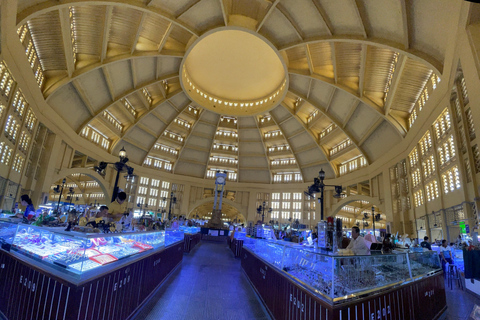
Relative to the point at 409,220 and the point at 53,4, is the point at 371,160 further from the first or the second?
the point at 53,4

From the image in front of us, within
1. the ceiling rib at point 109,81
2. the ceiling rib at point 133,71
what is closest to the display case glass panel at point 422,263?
the ceiling rib at point 133,71

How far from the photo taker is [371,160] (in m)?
28.2

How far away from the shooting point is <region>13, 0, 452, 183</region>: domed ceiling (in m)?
15.6

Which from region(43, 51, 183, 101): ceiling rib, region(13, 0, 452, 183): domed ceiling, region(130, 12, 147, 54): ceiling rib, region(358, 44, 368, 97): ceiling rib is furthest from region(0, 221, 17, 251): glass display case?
region(358, 44, 368, 97): ceiling rib

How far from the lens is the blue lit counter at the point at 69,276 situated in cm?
321

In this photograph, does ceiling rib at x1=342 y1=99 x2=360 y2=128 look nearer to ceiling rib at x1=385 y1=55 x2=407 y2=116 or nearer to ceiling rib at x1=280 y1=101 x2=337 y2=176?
ceiling rib at x1=385 y1=55 x2=407 y2=116

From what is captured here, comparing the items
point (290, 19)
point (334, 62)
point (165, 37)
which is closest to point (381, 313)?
point (290, 19)

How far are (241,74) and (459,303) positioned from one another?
2702 centimetres

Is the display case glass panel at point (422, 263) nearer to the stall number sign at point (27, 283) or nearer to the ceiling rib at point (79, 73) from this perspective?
the stall number sign at point (27, 283)

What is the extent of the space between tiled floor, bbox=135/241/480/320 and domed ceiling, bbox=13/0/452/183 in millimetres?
11866

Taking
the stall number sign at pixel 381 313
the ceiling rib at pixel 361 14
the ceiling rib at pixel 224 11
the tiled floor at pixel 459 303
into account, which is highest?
the ceiling rib at pixel 224 11

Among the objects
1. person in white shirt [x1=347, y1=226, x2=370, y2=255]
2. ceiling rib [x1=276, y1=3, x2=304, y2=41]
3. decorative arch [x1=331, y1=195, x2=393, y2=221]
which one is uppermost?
ceiling rib [x1=276, y1=3, x2=304, y2=41]

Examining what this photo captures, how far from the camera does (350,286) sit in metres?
3.60

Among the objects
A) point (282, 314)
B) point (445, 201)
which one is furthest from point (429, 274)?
point (445, 201)
